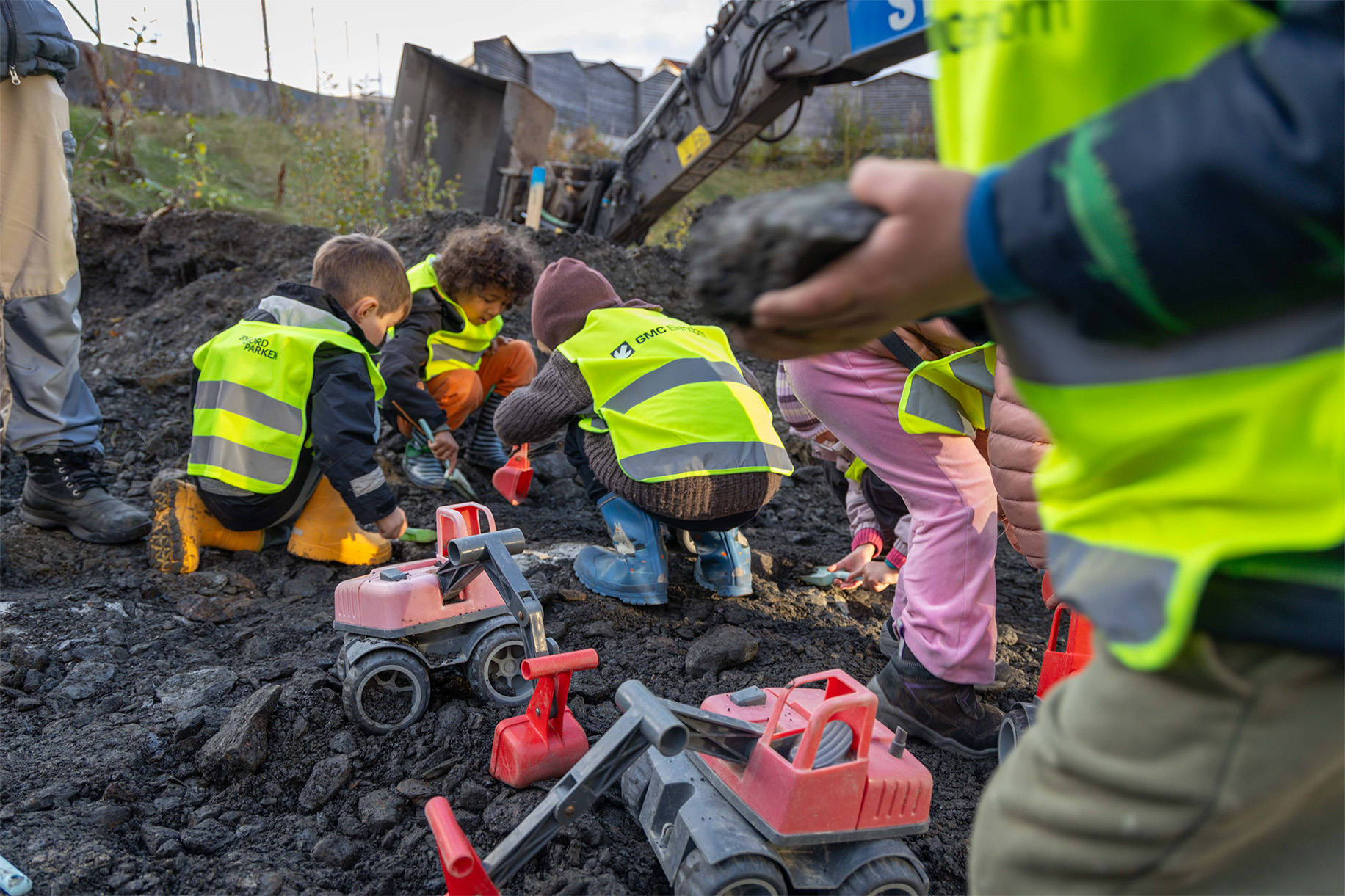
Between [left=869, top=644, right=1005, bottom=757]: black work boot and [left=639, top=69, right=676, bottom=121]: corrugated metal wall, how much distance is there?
24.0 meters

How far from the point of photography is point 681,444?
2566 millimetres

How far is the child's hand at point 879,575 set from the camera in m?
3.06

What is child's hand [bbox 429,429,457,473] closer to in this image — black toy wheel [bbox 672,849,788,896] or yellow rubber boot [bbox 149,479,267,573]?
yellow rubber boot [bbox 149,479,267,573]

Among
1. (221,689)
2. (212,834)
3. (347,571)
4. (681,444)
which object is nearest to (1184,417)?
(212,834)

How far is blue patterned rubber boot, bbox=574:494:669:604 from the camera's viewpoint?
273 centimetres

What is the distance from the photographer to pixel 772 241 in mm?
731

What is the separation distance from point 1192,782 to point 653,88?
2608cm

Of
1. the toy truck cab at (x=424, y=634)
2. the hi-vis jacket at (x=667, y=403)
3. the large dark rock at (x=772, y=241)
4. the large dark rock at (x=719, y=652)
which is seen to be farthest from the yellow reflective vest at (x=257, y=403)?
the large dark rock at (x=772, y=241)

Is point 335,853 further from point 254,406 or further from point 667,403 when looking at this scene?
point 254,406

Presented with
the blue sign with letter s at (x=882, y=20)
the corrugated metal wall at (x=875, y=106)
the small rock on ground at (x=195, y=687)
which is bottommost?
the small rock on ground at (x=195, y=687)

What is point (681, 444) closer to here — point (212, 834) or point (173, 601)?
point (212, 834)

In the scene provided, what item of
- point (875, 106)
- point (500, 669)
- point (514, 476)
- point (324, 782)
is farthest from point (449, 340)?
point (875, 106)

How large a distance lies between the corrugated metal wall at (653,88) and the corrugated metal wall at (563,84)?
1898mm

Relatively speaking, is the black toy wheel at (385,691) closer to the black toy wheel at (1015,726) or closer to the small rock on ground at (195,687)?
the small rock on ground at (195,687)
